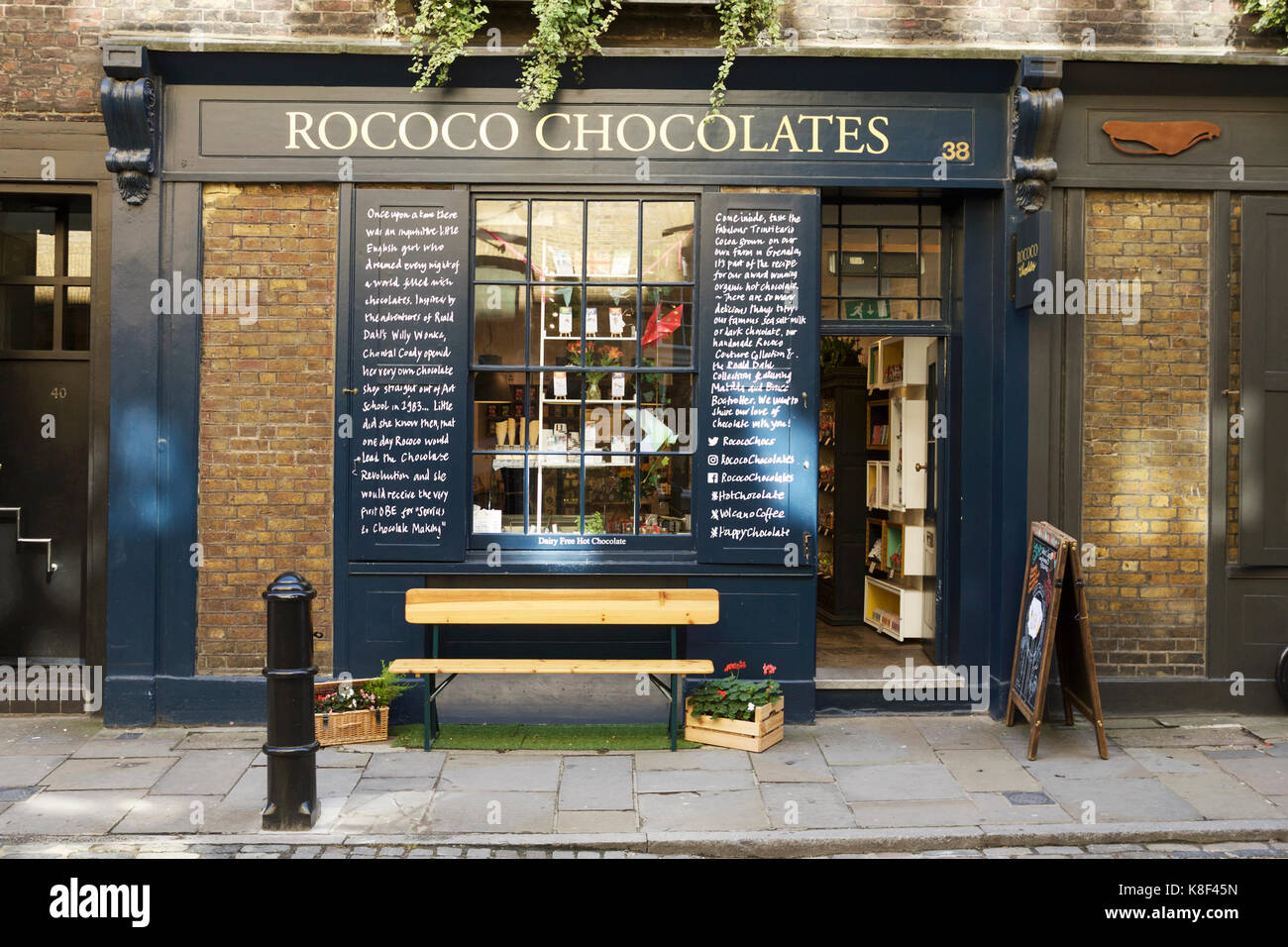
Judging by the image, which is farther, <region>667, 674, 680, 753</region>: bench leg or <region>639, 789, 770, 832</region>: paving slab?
<region>667, 674, 680, 753</region>: bench leg

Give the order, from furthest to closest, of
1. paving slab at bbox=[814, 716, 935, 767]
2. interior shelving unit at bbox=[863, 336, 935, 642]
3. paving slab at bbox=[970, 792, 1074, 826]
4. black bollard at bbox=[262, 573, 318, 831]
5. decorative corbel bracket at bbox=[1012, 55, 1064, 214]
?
interior shelving unit at bbox=[863, 336, 935, 642]
decorative corbel bracket at bbox=[1012, 55, 1064, 214]
paving slab at bbox=[814, 716, 935, 767]
paving slab at bbox=[970, 792, 1074, 826]
black bollard at bbox=[262, 573, 318, 831]

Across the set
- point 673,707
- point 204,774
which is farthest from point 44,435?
point 673,707

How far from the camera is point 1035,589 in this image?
645cm

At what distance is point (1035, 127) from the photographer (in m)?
6.69

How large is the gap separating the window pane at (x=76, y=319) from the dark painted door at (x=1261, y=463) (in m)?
7.91

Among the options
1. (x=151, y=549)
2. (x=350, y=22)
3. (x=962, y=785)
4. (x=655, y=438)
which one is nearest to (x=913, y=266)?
(x=655, y=438)

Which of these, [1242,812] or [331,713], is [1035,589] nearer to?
[1242,812]

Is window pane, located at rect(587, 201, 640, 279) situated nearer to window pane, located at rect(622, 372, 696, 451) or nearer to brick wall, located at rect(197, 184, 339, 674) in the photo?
window pane, located at rect(622, 372, 696, 451)

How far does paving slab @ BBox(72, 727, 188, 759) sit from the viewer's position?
6204mm

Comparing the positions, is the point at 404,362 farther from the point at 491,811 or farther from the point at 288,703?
the point at 491,811

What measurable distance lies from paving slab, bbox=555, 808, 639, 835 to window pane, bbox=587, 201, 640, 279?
11.7 ft

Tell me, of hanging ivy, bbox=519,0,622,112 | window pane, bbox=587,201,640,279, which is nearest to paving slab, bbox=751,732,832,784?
window pane, bbox=587,201,640,279

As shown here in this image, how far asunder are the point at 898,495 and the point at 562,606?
3.63 metres

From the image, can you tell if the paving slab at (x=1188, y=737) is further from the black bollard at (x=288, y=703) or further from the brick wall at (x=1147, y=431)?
the black bollard at (x=288, y=703)
